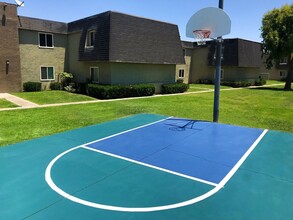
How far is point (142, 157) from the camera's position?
23.0 ft

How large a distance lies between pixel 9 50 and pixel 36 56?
2.48 meters

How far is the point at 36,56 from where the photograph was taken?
24.6 meters

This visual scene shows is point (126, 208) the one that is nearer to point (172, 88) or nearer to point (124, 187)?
point (124, 187)

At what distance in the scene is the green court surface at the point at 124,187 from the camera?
4340 mm

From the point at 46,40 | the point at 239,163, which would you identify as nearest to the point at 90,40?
the point at 46,40

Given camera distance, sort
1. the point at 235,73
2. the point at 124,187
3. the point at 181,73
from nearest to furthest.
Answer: the point at 124,187
the point at 181,73
the point at 235,73

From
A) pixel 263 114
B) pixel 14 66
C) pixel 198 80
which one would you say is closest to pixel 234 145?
pixel 263 114

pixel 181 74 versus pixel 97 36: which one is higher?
pixel 97 36

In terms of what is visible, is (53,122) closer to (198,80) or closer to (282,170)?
(282,170)

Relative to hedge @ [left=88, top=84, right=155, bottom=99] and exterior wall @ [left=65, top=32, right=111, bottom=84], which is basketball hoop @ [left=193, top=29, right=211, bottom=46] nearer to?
hedge @ [left=88, top=84, right=155, bottom=99]

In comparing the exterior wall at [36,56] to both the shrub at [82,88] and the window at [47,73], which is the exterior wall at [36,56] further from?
the shrub at [82,88]

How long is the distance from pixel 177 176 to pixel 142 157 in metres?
1.50

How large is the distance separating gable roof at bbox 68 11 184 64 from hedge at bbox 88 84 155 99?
2327 mm

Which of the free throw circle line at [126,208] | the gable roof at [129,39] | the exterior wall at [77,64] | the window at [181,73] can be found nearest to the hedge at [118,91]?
the exterior wall at [77,64]
